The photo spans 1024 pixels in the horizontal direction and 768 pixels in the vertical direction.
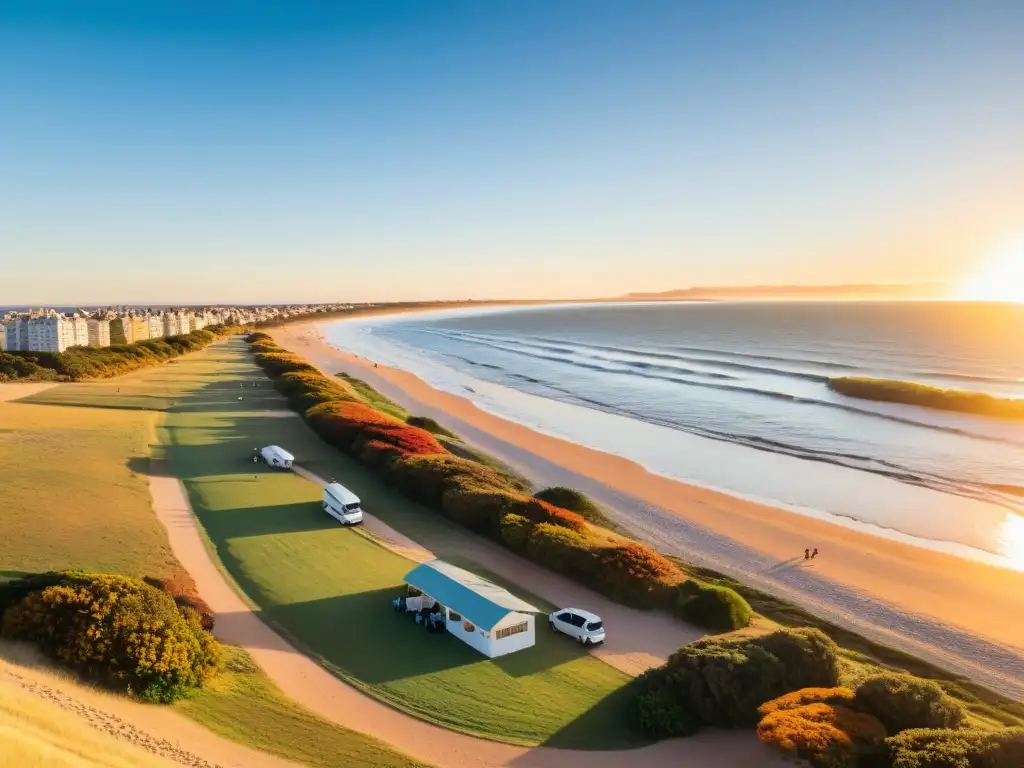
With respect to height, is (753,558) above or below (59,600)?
below

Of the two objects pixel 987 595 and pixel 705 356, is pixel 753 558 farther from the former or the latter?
pixel 705 356

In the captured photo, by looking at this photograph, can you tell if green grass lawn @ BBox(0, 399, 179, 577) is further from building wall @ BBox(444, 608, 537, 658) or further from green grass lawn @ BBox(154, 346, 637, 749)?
building wall @ BBox(444, 608, 537, 658)

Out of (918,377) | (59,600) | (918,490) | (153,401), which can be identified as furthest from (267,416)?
(918,377)

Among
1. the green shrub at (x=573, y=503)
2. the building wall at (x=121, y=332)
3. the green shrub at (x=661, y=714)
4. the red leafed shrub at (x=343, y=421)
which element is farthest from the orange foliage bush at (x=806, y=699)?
the building wall at (x=121, y=332)

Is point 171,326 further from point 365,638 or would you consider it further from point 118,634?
point 118,634

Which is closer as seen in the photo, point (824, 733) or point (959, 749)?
point (959, 749)

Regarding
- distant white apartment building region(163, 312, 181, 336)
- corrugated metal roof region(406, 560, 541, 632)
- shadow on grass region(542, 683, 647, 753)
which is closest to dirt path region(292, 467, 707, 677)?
shadow on grass region(542, 683, 647, 753)

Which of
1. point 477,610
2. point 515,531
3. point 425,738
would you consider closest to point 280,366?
point 515,531
